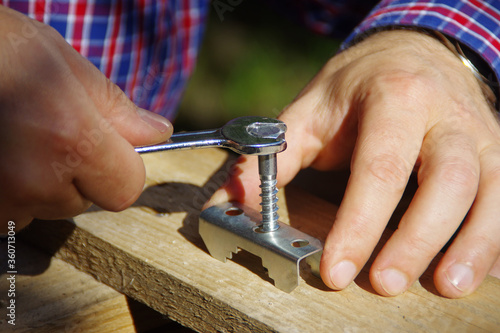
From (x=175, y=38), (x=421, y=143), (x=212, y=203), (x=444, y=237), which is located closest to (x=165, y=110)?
(x=175, y=38)

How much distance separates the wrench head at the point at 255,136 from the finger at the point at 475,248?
1.12 ft

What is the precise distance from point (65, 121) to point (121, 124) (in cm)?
14

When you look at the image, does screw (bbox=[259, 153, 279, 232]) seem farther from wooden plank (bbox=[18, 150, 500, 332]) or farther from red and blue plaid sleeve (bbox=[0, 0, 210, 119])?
red and blue plaid sleeve (bbox=[0, 0, 210, 119])

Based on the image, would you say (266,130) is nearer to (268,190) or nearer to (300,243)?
(268,190)

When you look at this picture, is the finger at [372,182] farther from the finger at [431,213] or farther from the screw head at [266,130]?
the screw head at [266,130]

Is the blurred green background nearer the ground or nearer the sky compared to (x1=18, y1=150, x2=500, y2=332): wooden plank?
nearer the ground

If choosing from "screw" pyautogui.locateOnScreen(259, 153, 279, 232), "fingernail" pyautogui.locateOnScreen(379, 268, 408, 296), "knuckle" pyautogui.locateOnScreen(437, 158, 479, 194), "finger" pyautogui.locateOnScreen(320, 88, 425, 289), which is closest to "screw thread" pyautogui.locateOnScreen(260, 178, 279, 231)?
"screw" pyautogui.locateOnScreen(259, 153, 279, 232)

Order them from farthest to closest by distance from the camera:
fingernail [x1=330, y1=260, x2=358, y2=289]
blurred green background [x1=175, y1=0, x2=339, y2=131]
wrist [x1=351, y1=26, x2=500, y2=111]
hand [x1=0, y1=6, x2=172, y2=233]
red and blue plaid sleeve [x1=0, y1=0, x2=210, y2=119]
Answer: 1. blurred green background [x1=175, y1=0, x2=339, y2=131]
2. red and blue plaid sleeve [x1=0, y1=0, x2=210, y2=119]
3. wrist [x1=351, y1=26, x2=500, y2=111]
4. fingernail [x1=330, y1=260, x2=358, y2=289]
5. hand [x1=0, y1=6, x2=172, y2=233]

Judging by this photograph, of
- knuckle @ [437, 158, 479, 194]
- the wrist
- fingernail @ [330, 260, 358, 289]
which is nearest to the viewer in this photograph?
fingernail @ [330, 260, 358, 289]

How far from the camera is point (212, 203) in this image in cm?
104

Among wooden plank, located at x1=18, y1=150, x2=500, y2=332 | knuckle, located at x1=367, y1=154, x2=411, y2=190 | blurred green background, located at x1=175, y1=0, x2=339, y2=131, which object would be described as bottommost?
blurred green background, located at x1=175, y1=0, x2=339, y2=131

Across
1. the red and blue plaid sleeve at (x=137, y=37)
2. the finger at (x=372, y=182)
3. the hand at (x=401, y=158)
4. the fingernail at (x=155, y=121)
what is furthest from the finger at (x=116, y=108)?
the red and blue plaid sleeve at (x=137, y=37)

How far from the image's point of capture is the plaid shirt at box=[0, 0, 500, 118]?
138cm

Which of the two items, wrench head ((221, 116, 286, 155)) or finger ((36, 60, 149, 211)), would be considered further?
wrench head ((221, 116, 286, 155))
